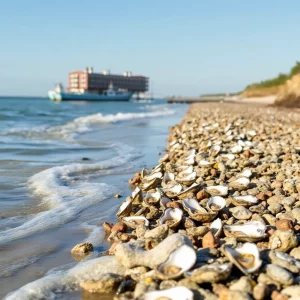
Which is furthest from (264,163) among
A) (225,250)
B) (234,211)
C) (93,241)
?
(225,250)

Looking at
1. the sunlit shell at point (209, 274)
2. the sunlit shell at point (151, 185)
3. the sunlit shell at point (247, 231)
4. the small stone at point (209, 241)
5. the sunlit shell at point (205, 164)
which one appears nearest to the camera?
the sunlit shell at point (209, 274)

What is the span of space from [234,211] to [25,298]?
5.87ft

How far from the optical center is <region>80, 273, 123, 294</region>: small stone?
226 cm

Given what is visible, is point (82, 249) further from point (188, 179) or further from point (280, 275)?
point (188, 179)

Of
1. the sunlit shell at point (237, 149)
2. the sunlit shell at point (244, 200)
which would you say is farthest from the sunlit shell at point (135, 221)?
the sunlit shell at point (237, 149)

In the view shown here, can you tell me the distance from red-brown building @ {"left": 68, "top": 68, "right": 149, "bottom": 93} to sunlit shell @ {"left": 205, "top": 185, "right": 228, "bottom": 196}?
86935 millimetres

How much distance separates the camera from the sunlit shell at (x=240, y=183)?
13.4ft

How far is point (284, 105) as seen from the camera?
110 ft

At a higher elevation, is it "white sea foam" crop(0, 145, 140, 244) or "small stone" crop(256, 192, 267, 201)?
"small stone" crop(256, 192, 267, 201)

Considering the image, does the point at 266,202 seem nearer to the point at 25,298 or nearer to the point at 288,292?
the point at 288,292

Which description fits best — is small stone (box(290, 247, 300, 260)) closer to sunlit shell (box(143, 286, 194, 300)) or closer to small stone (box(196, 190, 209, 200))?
sunlit shell (box(143, 286, 194, 300))

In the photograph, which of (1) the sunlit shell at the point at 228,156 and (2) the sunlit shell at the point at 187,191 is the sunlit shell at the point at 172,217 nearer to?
(2) the sunlit shell at the point at 187,191

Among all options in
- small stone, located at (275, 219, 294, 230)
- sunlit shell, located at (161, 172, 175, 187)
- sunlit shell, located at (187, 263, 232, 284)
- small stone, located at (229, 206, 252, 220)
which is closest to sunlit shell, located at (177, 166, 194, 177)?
sunlit shell, located at (161, 172, 175, 187)

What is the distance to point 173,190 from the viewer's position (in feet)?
12.9
